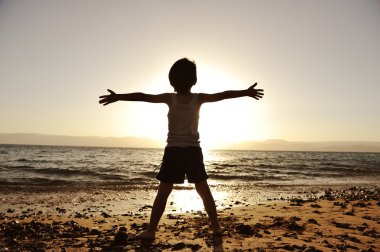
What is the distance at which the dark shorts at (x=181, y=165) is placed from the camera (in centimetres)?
442

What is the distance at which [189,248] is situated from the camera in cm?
418

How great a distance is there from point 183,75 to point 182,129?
77cm

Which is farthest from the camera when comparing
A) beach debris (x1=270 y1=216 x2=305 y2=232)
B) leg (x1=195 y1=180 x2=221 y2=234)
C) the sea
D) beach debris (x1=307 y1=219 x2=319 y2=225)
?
the sea

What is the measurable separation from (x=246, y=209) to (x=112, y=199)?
15.1 ft

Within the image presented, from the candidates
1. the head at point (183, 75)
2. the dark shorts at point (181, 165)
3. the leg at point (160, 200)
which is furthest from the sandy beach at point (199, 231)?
the head at point (183, 75)

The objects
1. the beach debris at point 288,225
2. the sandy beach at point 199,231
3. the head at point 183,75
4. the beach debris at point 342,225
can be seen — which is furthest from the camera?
the beach debris at point 342,225

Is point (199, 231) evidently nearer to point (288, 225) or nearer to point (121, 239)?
point (121, 239)

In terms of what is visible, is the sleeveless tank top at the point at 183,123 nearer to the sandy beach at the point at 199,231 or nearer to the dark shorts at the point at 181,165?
the dark shorts at the point at 181,165

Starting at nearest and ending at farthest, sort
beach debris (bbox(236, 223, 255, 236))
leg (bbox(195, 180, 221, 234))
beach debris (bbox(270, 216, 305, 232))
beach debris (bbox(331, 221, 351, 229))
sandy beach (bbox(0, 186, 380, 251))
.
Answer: sandy beach (bbox(0, 186, 380, 251)), leg (bbox(195, 180, 221, 234)), beach debris (bbox(236, 223, 255, 236)), beach debris (bbox(270, 216, 305, 232)), beach debris (bbox(331, 221, 351, 229))

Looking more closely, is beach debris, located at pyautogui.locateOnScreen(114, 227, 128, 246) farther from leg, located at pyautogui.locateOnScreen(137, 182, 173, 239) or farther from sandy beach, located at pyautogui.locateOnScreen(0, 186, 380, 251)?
leg, located at pyautogui.locateOnScreen(137, 182, 173, 239)

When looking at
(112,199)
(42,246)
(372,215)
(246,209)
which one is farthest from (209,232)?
(112,199)

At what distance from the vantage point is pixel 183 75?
14.5 feet

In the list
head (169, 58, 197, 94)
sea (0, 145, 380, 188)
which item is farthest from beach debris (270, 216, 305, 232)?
sea (0, 145, 380, 188)

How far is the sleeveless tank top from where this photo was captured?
14.5ft
